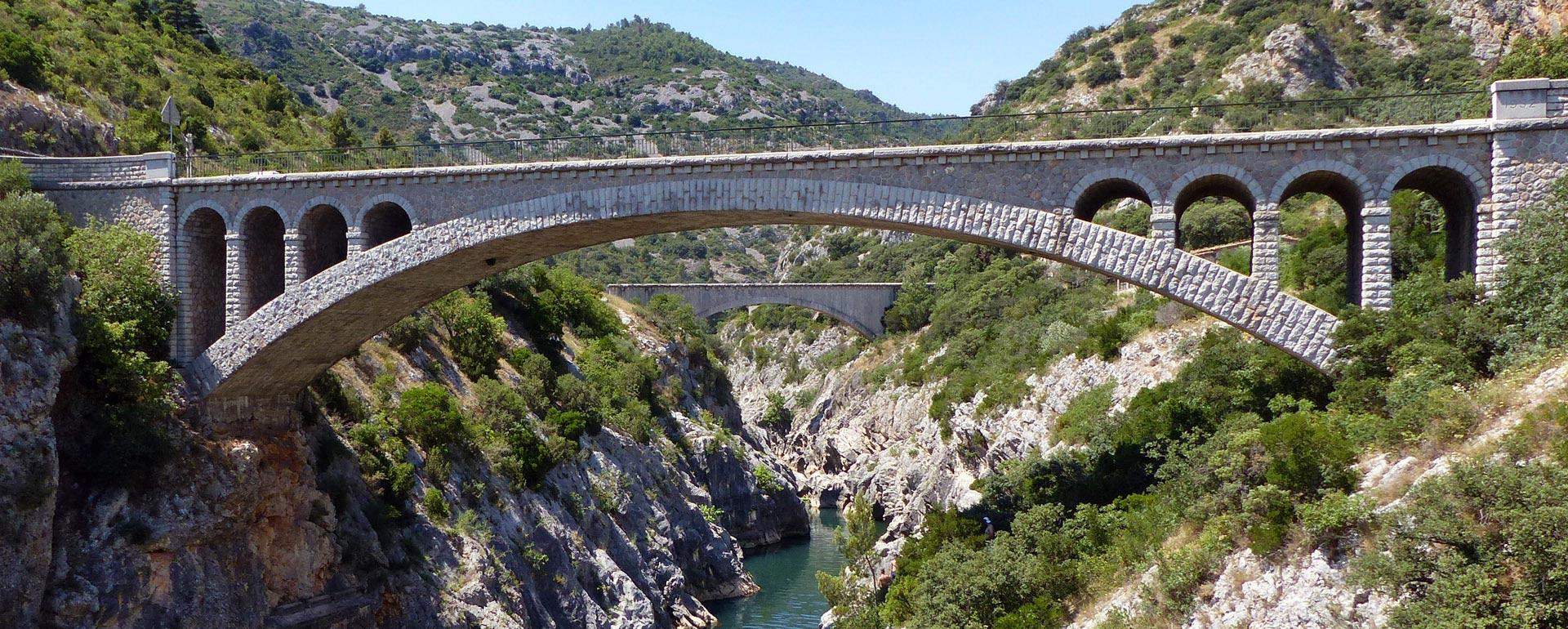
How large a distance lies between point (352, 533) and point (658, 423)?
19312 mm

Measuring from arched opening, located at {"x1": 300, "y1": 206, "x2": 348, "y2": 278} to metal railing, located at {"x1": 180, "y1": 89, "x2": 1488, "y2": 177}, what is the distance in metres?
1.10

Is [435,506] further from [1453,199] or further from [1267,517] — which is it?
[1453,199]

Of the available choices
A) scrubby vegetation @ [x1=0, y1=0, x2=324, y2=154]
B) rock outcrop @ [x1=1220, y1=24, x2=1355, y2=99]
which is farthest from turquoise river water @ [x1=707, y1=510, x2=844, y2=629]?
rock outcrop @ [x1=1220, y1=24, x2=1355, y2=99]

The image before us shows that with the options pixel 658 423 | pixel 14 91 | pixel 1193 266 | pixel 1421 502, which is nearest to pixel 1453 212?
pixel 1193 266

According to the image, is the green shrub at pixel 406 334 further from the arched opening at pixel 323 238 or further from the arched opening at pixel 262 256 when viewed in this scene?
the arched opening at pixel 262 256

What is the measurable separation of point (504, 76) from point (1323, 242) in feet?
372

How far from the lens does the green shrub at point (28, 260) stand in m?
21.0

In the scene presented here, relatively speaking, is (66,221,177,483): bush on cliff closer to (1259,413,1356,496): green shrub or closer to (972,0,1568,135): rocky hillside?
(1259,413,1356,496): green shrub

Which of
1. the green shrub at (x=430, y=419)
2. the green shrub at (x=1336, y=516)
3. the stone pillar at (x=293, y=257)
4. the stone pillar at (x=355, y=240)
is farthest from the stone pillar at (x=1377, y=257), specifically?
the green shrub at (x=430, y=419)

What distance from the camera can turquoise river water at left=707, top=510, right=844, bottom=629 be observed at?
3672cm

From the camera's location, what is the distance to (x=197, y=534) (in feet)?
74.9

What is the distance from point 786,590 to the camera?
41.0 m

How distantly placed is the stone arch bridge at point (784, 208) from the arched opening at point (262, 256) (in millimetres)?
59

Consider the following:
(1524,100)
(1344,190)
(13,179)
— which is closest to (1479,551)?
(1524,100)
